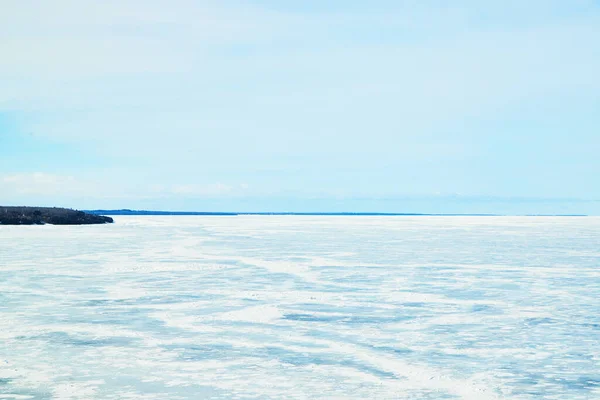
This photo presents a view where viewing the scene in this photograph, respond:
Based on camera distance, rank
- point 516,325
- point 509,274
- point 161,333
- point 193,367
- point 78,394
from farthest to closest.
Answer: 1. point 509,274
2. point 516,325
3. point 161,333
4. point 193,367
5. point 78,394

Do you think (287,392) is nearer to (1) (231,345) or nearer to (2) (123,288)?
(1) (231,345)

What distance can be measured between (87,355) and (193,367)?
1.31m

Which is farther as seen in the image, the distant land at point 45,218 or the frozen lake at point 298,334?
the distant land at point 45,218

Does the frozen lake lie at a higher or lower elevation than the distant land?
lower

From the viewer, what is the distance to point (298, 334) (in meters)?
8.47

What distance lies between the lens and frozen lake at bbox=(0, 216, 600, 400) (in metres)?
5.99

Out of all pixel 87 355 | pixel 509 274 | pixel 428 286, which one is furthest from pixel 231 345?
pixel 509 274

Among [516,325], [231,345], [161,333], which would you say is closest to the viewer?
[231,345]

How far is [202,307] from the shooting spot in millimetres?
10672

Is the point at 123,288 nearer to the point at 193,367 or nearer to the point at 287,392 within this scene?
the point at 193,367

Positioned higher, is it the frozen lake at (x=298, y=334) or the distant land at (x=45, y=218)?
the distant land at (x=45, y=218)

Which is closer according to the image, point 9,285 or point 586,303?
point 586,303

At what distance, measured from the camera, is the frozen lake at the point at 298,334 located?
599 cm

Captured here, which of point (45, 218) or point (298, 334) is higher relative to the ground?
point (45, 218)
